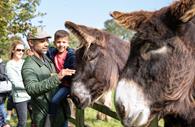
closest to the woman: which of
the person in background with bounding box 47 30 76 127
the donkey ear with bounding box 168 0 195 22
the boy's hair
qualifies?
the person in background with bounding box 47 30 76 127

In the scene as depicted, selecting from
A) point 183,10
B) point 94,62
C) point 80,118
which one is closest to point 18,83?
point 80,118

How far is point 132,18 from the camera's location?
2.92 metres

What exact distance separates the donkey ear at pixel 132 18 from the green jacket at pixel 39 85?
187 cm

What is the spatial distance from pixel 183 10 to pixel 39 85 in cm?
265

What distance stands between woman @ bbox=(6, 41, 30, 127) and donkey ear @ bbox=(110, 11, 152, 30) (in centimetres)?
457

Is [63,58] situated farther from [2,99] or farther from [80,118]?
[2,99]

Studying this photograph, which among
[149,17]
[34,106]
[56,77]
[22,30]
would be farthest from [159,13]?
[22,30]

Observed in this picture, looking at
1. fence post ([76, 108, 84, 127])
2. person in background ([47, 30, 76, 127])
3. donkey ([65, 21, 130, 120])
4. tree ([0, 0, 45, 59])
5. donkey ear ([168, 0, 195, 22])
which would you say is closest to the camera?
donkey ear ([168, 0, 195, 22])

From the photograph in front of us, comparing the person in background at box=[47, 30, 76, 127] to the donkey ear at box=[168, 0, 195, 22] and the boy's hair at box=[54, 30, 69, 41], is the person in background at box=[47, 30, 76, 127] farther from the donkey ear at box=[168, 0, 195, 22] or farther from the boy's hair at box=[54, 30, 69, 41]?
the donkey ear at box=[168, 0, 195, 22]

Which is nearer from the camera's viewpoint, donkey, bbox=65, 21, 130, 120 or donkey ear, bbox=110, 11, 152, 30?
donkey ear, bbox=110, 11, 152, 30

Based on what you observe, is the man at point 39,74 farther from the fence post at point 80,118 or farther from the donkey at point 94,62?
the fence post at point 80,118

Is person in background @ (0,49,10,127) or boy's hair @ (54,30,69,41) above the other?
boy's hair @ (54,30,69,41)

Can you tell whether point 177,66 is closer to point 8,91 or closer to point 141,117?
point 141,117

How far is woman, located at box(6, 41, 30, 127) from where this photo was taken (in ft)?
23.9
